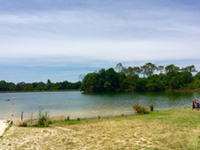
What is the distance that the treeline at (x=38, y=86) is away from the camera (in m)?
146

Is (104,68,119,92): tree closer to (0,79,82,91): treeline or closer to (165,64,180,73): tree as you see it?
(165,64,180,73): tree

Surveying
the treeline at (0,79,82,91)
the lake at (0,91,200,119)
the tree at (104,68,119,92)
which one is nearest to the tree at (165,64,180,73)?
the tree at (104,68,119,92)

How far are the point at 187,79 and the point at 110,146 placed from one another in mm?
93385

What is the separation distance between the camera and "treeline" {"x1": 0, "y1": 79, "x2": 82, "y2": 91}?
479ft

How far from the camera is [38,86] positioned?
6156 inches

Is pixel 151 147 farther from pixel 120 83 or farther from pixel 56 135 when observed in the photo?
pixel 120 83

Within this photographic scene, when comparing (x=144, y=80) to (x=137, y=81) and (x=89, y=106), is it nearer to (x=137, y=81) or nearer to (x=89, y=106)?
(x=137, y=81)

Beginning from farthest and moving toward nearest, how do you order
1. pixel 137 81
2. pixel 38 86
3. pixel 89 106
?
1. pixel 38 86
2. pixel 137 81
3. pixel 89 106

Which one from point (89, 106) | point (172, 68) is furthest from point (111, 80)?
point (89, 106)

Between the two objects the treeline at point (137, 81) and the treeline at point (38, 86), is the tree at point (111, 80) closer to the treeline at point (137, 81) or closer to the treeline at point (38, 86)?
the treeline at point (137, 81)

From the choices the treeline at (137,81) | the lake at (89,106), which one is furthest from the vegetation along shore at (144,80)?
the lake at (89,106)

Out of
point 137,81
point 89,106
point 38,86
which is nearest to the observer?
point 89,106

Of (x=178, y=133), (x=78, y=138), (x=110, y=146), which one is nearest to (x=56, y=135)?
(x=78, y=138)

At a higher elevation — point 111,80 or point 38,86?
point 111,80
